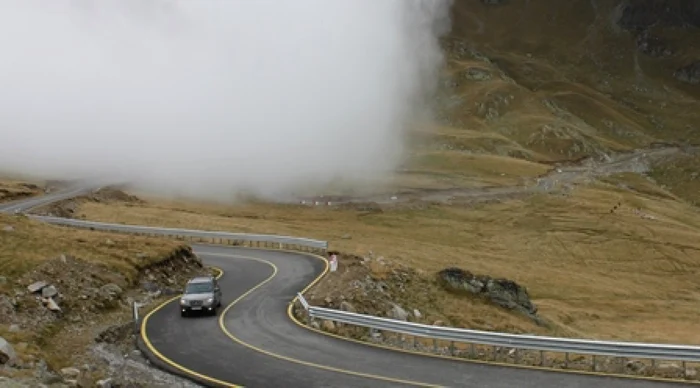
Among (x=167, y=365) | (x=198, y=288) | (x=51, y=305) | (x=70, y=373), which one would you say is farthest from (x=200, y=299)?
(x=70, y=373)

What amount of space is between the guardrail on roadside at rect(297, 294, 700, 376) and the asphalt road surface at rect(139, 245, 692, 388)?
166 centimetres

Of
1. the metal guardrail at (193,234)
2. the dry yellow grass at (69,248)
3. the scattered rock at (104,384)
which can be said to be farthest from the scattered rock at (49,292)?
the metal guardrail at (193,234)

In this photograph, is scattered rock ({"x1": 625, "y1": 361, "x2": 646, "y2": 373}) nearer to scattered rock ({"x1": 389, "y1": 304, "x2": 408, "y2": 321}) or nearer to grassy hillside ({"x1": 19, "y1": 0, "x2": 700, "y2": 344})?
scattered rock ({"x1": 389, "y1": 304, "x2": 408, "y2": 321})

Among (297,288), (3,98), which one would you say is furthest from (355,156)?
(297,288)

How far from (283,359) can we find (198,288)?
10.7m

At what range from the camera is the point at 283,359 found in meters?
21.8

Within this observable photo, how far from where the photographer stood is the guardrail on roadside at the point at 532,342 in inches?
750

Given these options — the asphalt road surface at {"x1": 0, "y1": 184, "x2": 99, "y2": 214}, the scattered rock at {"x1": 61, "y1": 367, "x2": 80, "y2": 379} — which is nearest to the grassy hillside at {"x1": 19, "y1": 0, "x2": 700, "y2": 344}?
the asphalt road surface at {"x1": 0, "y1": 184, "x2": 99, "y2": 214}

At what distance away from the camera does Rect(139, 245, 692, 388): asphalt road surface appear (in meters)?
18.6

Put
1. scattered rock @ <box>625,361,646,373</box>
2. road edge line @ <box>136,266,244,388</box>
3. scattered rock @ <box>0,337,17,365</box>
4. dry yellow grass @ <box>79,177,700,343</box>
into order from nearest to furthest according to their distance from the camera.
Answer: scattered rock @ <box>0,337,17,365</box>
road edge line @ <box>136,266,244,388</box>
scattered rock @ <box>625,361,646,373</box>
dry yellow grass @ <box>79,177,700,343</box>

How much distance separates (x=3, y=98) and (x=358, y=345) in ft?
561

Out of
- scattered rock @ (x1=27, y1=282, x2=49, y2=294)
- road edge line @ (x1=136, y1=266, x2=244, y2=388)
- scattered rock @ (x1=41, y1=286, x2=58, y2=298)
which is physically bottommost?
road edge line @ (x1=136, y1=266, x2=244, y2=388)

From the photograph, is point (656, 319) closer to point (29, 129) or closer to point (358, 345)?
point (358, 345)

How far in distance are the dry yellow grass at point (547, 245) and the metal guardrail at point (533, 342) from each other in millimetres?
10976
